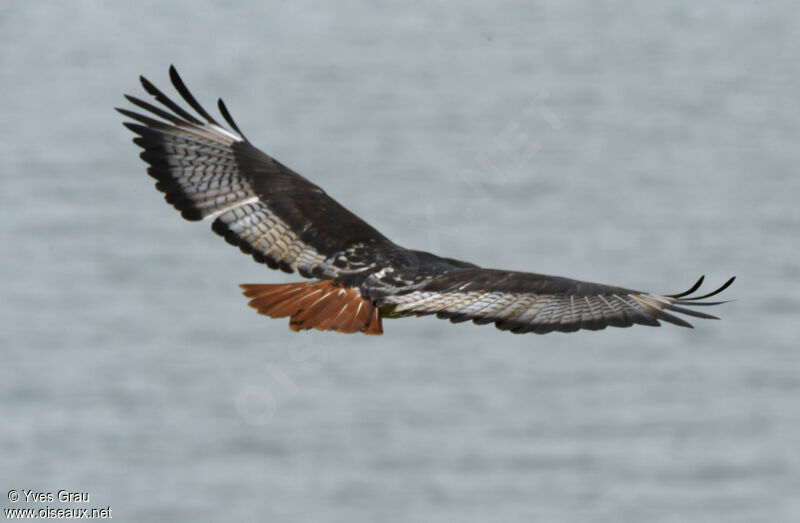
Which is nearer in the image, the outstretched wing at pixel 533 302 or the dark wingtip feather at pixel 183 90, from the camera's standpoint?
the outstretched wing at pixel 533 302

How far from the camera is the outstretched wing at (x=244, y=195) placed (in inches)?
293

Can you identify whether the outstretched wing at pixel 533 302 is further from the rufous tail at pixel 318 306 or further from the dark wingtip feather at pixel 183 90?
the dark wingtip feather at pixel 183 90

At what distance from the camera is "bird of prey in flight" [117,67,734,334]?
664 centimetres

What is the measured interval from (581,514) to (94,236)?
25.6ft

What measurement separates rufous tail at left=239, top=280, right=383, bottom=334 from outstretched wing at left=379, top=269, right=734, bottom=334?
0.17 metres

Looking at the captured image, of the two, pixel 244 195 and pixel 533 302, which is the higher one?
pixel 244 195

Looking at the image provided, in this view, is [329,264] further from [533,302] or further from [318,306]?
[533,302]

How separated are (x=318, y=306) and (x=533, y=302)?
1.07m

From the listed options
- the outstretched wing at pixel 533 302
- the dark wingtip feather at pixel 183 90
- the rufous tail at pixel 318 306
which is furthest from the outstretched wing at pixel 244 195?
the outstretched wing at pixel 533 302

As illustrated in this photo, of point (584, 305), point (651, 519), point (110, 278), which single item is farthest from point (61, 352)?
point (584, 305)

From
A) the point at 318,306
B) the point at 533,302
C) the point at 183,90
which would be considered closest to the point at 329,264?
the point at 318,306

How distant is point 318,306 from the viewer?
22.3 feet

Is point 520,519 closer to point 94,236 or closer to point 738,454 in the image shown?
point 738,454

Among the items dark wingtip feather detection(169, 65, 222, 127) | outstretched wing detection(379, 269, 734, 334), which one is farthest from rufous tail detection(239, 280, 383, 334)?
dark wingtip feather detection(169, 65, 222, 127)
